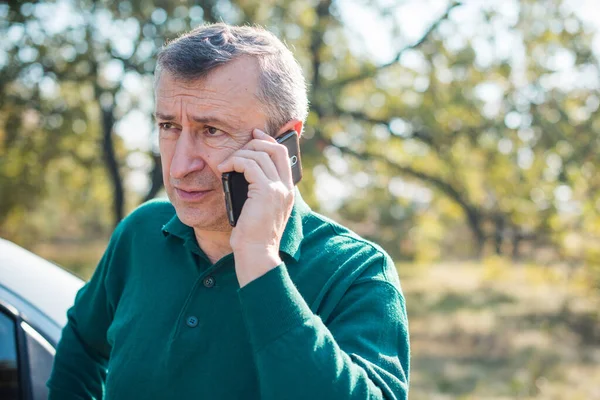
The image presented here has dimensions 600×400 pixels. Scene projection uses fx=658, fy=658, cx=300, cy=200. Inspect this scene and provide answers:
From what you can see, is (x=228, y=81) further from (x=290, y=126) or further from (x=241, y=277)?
(x=241, y=277)

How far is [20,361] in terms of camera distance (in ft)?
6.21

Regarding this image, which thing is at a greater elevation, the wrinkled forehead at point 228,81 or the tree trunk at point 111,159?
the wrinkled forehead at point 228,81

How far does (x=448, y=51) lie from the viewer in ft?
33.9

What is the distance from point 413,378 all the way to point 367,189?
175 inches

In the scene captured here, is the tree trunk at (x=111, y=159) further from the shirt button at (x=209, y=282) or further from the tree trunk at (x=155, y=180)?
the shirt button at (x=209, y=282)

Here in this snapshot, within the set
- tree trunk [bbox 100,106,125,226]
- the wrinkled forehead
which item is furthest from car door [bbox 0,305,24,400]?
tree trunk [bbox 100,106,125,226]

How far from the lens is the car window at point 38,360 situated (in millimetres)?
1902

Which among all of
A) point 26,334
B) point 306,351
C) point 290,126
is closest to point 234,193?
point 290,126

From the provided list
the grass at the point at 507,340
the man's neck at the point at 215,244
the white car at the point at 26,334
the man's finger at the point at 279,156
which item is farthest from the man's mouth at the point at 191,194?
the grass at the point at 507,340

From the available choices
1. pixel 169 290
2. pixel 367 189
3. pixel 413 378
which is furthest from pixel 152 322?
pixel 367 189

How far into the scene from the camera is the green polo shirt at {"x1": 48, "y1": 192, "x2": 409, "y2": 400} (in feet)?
4.27

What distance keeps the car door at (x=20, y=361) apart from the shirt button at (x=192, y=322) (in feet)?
1.94

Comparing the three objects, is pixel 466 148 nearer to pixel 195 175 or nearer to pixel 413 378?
pixel 413 378

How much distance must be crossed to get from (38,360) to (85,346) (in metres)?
0.17
